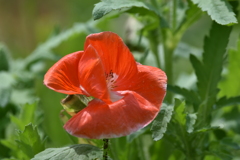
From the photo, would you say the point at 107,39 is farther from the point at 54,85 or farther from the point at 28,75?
the point at 28,75

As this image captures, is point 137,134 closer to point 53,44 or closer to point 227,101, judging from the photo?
point 227,101

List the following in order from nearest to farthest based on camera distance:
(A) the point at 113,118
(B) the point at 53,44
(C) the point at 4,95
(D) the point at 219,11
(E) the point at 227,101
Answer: (A) the point at 113,118 → (D) the point at 219,11 → (E) the point at 227,101 → (C) the point at 4,95 → (B) the point at 53,44

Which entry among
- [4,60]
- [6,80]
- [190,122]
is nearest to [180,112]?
[190,122]

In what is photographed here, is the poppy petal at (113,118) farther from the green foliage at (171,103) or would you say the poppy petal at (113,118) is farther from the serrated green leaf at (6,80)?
the serrated green leaf at (6,80)

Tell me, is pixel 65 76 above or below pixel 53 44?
above

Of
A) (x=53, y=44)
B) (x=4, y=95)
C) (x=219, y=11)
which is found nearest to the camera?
(x=219, y=11)

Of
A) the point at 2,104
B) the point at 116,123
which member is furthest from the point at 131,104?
the point at 2,104

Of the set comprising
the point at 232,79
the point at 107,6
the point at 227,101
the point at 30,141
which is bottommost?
the point at 232,79

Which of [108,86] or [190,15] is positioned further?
[190,15]

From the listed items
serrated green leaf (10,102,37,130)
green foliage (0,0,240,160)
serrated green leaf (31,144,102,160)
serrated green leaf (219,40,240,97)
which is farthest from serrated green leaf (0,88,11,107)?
serrated green leaf (219,40,240,97)
